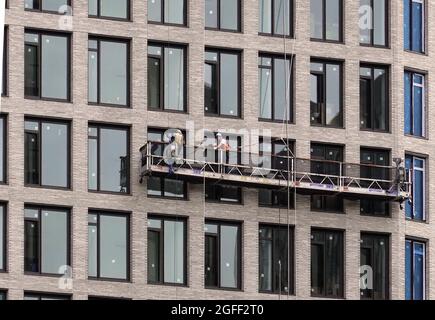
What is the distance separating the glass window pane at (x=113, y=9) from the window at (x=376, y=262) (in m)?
13.0

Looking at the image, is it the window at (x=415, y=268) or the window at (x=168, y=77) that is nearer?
the window at (x=168, y=77)

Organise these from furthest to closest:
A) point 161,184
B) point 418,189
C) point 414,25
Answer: point 414,25, point 418,189, point 161,184

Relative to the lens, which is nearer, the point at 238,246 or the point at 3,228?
the point at 3,228

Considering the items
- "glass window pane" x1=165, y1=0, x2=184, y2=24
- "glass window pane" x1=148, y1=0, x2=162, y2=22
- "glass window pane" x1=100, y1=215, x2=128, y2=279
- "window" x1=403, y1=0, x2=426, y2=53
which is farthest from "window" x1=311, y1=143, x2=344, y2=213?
"glass window pane" x1=100, y1=215, x2=128, y2=279

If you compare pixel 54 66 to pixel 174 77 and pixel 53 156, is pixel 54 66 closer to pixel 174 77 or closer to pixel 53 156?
pixel 53 156

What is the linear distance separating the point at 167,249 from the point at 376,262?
8884mm

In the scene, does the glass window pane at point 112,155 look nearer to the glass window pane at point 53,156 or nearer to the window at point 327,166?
the glass window pane at point 53,156

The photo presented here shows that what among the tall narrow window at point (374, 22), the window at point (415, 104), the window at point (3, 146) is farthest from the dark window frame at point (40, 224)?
the window at point (415, 104)

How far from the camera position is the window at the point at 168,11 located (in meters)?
62.1

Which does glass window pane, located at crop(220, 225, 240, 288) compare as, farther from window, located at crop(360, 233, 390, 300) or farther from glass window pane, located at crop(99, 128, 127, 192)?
window, located at crop(360, 233, 390, 300)

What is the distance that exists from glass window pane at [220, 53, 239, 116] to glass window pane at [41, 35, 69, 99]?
6.23 meters

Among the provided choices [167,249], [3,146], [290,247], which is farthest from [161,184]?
[3,146]

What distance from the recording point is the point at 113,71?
201 ft
